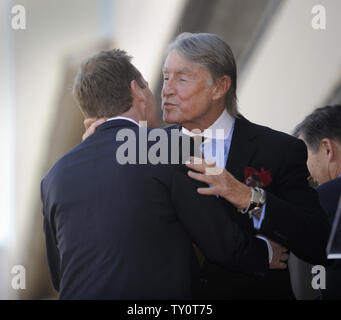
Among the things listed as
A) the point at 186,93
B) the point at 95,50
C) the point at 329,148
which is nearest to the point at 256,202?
the point at 186,93

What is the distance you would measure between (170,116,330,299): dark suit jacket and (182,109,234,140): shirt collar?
0.06 meters

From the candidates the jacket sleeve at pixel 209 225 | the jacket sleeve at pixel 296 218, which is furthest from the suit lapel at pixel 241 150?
the jacket sleeve at pixel 209 225

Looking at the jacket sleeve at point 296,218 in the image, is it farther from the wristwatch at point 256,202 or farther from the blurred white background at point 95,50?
the blurred white background at point 95,50

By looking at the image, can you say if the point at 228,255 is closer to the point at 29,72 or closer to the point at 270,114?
the point at 270,114

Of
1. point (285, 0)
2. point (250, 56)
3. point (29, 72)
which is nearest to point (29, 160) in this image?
point (29, 72)

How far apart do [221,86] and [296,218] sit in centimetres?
78

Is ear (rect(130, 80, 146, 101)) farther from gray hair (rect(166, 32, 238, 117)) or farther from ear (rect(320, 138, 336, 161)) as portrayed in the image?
ear (rect(320, 138, 336, 161))

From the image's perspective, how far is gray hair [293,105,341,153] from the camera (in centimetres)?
326

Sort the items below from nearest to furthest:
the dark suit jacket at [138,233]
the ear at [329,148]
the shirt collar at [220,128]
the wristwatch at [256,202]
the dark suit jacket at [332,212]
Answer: the dark suit jacket at [138,233]
the wristwatch at [256,202]
the shirt collar at [220,128]
the dark suit jacket at [332,212]
the ear at [329,148]

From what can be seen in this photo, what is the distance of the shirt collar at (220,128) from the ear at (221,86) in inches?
3.4

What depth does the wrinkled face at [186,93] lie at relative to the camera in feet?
8.90

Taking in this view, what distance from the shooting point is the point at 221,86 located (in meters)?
2.76

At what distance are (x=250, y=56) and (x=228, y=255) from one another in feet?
19.7

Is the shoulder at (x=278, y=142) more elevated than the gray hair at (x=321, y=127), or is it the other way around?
the shoulder at (x=278, y=142)
